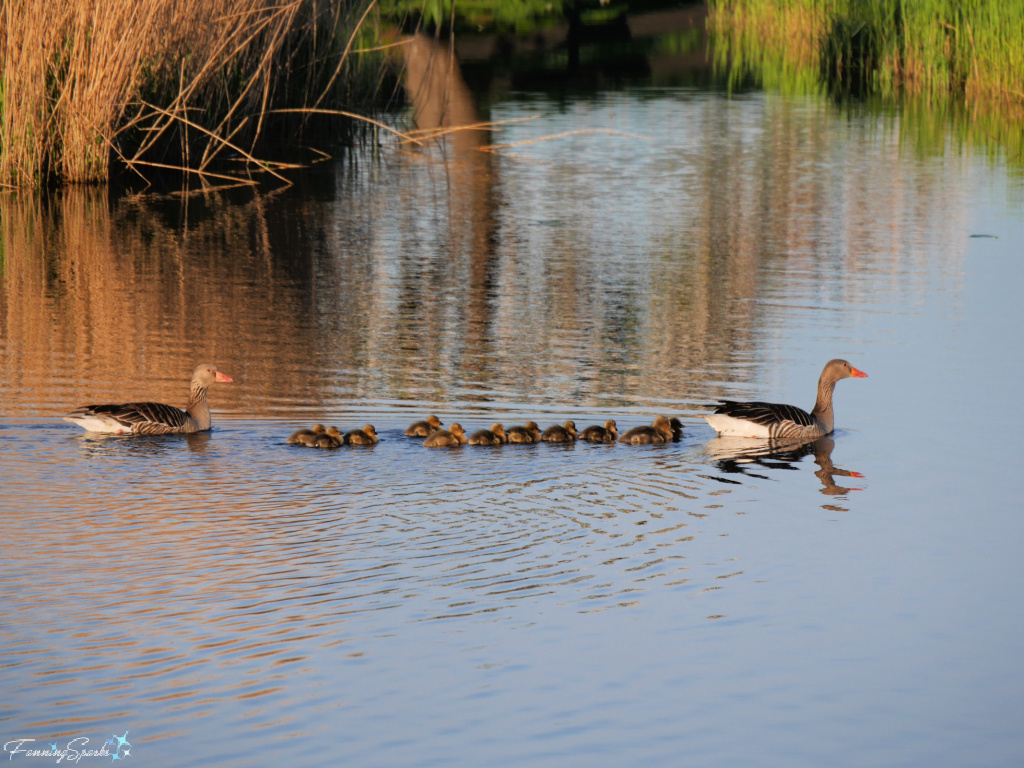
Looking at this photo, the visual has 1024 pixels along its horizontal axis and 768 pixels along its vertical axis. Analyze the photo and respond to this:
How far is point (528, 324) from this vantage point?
52.1ft

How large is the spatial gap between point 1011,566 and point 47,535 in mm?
6107

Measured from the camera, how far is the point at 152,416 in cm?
1127

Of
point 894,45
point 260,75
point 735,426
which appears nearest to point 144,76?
point 260,75

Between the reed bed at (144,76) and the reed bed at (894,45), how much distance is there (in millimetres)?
15946

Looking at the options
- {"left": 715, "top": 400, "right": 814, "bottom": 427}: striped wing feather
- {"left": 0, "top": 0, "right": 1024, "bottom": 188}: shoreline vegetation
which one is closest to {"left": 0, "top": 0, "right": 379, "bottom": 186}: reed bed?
{"left": 0, "top": 0, "right": 1024, "bottom": 188}: shoreline vegetation

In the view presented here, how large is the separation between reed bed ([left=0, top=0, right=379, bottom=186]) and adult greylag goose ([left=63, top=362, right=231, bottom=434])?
1022 cm

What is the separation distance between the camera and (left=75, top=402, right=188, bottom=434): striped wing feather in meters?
11.1

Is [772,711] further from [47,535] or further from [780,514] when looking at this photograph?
[47,535]

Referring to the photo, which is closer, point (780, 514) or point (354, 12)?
point (780, 514)

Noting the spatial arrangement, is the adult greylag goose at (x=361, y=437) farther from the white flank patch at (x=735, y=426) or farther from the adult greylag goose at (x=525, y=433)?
the white flank patch at (x=735, y=426)

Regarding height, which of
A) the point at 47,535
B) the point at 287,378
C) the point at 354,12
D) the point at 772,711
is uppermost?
the point at 354,12

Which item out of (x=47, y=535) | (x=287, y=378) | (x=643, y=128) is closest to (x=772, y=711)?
(x=47, y=535)

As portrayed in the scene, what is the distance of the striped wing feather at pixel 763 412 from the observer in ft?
37.4

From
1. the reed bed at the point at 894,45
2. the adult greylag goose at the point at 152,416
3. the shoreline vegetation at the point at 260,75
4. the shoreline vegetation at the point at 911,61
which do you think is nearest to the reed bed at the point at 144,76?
the shoreline vegetation at the point at 260,75
